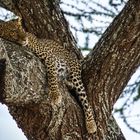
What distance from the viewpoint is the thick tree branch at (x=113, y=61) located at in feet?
11.8

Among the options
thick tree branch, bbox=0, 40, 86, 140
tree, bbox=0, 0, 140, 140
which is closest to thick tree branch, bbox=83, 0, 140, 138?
tree, bbox=0, 0, 140, 140

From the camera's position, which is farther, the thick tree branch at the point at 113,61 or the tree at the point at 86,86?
the thick tree branch at the point at 113,61

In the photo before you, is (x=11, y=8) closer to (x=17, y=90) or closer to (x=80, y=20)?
(x=80, y=20)

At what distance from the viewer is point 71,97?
3.70 meters

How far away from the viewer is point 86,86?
148 inches

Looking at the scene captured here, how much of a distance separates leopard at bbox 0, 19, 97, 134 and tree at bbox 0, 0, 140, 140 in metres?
0.05

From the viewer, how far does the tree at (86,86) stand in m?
3.31

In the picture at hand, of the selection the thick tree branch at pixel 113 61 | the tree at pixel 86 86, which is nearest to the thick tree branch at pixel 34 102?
the tree at pixel 86 86

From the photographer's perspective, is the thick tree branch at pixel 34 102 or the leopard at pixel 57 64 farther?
the leopard at pixel 57 64

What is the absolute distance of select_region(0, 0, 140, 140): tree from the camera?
3.31 meters

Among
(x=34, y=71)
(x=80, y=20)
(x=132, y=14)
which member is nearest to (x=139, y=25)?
(x=132, y=14)

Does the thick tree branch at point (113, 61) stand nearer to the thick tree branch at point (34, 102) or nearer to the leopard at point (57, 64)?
the leopard at point (57, 64)

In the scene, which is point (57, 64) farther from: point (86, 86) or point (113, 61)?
point (113, 61)

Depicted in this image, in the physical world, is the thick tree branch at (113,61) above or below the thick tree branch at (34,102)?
above
